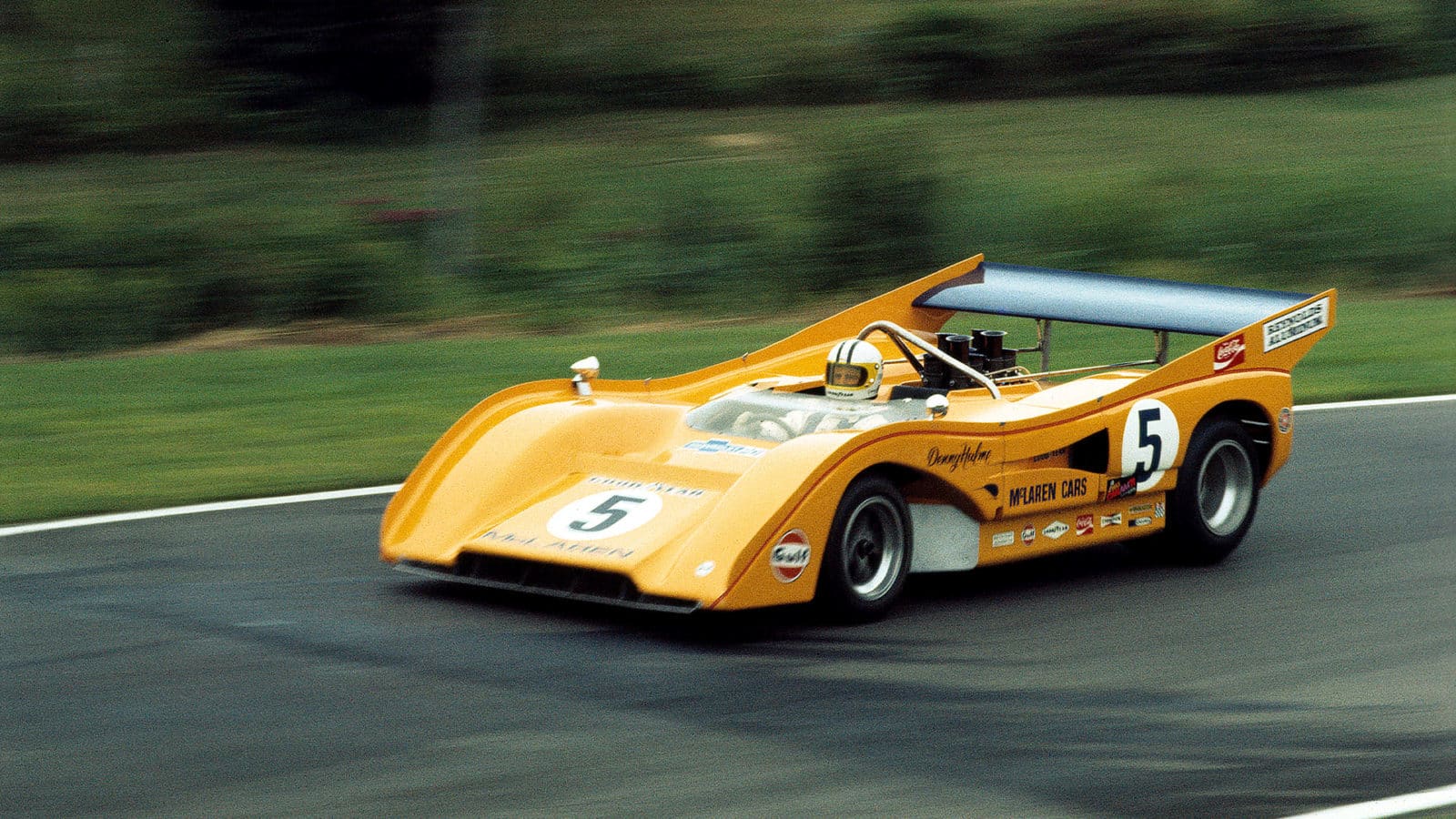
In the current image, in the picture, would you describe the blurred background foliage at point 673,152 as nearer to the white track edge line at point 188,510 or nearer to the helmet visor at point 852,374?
the white track edge line at point 188,510

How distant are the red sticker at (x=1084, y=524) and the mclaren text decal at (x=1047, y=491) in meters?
0.14

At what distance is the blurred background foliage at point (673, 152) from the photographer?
1712cm

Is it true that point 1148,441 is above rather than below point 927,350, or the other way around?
below

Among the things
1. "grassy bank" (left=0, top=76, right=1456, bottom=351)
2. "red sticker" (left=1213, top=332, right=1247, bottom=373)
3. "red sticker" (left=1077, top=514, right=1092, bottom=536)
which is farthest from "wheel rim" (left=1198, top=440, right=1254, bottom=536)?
"grassy bank" (left=0, top=76, right=1456, bottom=351)

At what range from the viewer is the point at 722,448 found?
778cm

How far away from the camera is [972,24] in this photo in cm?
3297

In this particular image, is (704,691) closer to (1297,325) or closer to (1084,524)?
(1084,524)

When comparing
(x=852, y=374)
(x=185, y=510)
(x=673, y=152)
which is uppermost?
(x=673, y=152)

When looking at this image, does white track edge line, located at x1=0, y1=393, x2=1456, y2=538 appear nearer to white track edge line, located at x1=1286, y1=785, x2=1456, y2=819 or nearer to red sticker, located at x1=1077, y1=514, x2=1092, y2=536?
red sticker, located at x1=1077, y1=514, x2=1092, y2=536

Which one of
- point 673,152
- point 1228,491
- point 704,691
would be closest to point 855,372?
point 1228,491

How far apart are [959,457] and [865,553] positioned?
54cm

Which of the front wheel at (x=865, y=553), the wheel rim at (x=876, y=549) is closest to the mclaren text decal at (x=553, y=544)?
the front wheel at (x=865, y=553)

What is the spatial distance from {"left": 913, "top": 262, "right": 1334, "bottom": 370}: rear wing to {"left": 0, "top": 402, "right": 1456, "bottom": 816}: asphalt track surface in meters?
1.11

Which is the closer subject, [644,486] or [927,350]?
[644,486]
